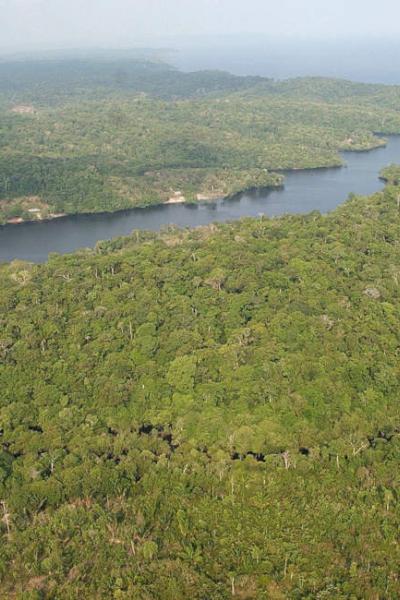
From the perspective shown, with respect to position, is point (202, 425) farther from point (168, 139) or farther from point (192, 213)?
point (168, 139)

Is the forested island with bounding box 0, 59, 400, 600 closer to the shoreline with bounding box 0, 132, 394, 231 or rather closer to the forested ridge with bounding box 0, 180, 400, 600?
the forested ridge with bounding box 0, 180, 400, 600

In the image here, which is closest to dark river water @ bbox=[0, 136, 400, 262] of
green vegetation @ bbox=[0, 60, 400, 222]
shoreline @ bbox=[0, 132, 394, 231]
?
shoreline @ bbox=[0, 132, 394, 231]

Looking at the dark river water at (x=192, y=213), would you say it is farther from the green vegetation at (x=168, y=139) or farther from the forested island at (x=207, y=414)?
the forested island at (x=207, y=414)

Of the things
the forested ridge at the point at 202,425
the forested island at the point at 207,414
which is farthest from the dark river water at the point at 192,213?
the forested ridge at the point at 202,425

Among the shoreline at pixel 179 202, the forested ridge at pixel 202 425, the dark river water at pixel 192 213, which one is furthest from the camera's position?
the shoreline at pixel 179 202

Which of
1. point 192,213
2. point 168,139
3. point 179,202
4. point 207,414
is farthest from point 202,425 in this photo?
point 168,139

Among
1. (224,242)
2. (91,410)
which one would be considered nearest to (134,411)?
(91,410)

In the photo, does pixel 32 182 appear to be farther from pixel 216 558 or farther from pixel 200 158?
pixel 216 558
